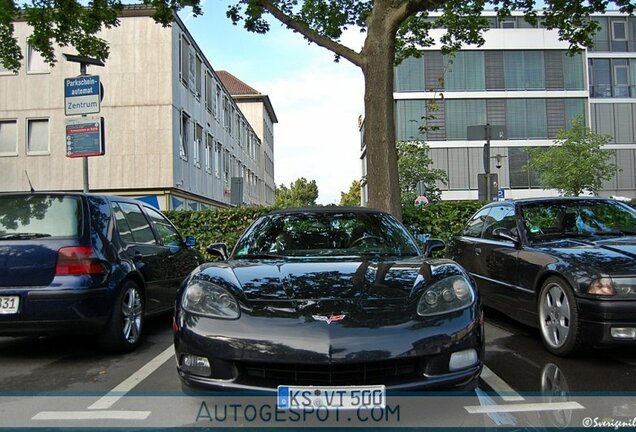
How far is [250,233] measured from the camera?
4.52 m

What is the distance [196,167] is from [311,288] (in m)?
23.1

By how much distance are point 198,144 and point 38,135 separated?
7.44m

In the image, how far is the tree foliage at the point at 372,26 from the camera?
9.40m

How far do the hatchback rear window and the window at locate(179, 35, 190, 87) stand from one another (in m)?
18.6

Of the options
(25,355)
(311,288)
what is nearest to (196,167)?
(25,355)

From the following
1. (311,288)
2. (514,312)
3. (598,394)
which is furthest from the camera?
(514,312)

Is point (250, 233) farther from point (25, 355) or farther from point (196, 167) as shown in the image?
point (196, 167)

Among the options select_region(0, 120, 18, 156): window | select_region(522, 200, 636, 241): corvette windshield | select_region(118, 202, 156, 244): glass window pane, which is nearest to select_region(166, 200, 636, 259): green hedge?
select_region(522, 200, 636, 241): corvette windshield

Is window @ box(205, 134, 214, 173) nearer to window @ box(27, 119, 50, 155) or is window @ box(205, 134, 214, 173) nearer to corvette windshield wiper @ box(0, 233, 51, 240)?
window @ box(27, 119, 50, 155)

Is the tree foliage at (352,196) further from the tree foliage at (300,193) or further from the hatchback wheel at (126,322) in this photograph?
the hatchback wheel at (126,322)

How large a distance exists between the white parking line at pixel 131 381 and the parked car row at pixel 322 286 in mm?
411

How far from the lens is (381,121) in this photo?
30.6 ft

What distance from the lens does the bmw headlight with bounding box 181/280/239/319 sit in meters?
3.03

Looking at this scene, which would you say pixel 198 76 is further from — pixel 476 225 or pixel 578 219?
pixel 578 219
